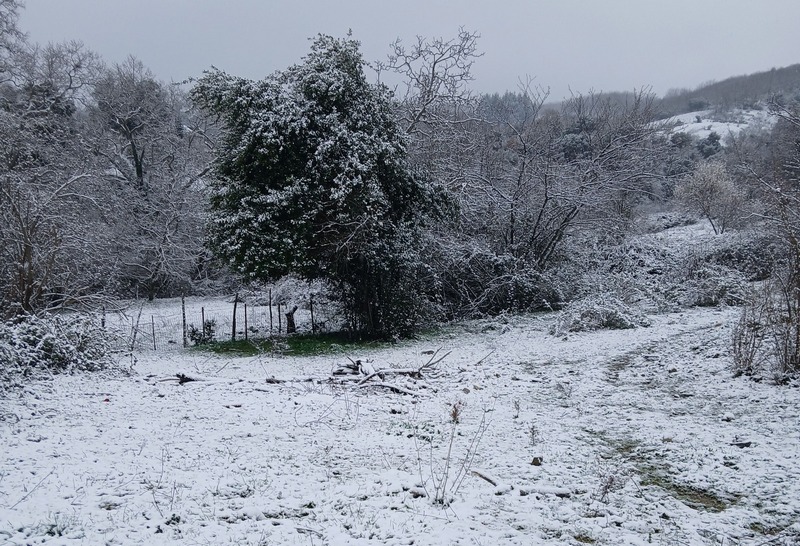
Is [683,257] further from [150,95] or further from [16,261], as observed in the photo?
[150,95]

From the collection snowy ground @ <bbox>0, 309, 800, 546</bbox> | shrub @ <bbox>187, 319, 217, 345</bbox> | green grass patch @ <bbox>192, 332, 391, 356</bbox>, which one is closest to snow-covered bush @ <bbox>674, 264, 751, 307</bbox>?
snowy ground @ <bbox>0, 309, 800, 546</bbox>


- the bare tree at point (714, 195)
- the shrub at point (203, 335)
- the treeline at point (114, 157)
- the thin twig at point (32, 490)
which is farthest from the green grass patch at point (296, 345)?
the bare tree at point (714, 195)

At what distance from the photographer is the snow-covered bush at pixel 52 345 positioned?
7.28 m

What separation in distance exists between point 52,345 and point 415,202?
9170 mm

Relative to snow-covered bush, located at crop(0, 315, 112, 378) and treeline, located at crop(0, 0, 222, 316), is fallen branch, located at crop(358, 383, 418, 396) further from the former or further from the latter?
treeline, located at crop(0, 0, 222, 316)

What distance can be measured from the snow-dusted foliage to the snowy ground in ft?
15.2

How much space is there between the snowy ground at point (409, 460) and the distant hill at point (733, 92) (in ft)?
262

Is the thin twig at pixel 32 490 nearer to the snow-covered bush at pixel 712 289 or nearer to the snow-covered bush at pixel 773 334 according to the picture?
the snow-covered bush at pixel 773 334

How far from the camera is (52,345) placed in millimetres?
8281

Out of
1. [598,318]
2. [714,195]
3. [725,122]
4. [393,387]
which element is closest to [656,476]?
[393,387]

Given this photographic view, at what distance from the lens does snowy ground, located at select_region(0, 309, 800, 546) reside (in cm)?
378

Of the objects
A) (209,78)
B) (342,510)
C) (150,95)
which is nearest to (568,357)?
(342,510)

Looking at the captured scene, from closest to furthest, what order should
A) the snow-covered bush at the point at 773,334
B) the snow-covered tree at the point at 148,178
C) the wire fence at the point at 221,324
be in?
1. the snow-covered bush at the point at 773,334
2. the wire fence at the point at 221,324
3. the snow-covered tree at the point at 148,178

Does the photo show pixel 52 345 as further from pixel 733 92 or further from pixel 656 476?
pixel 733 92
